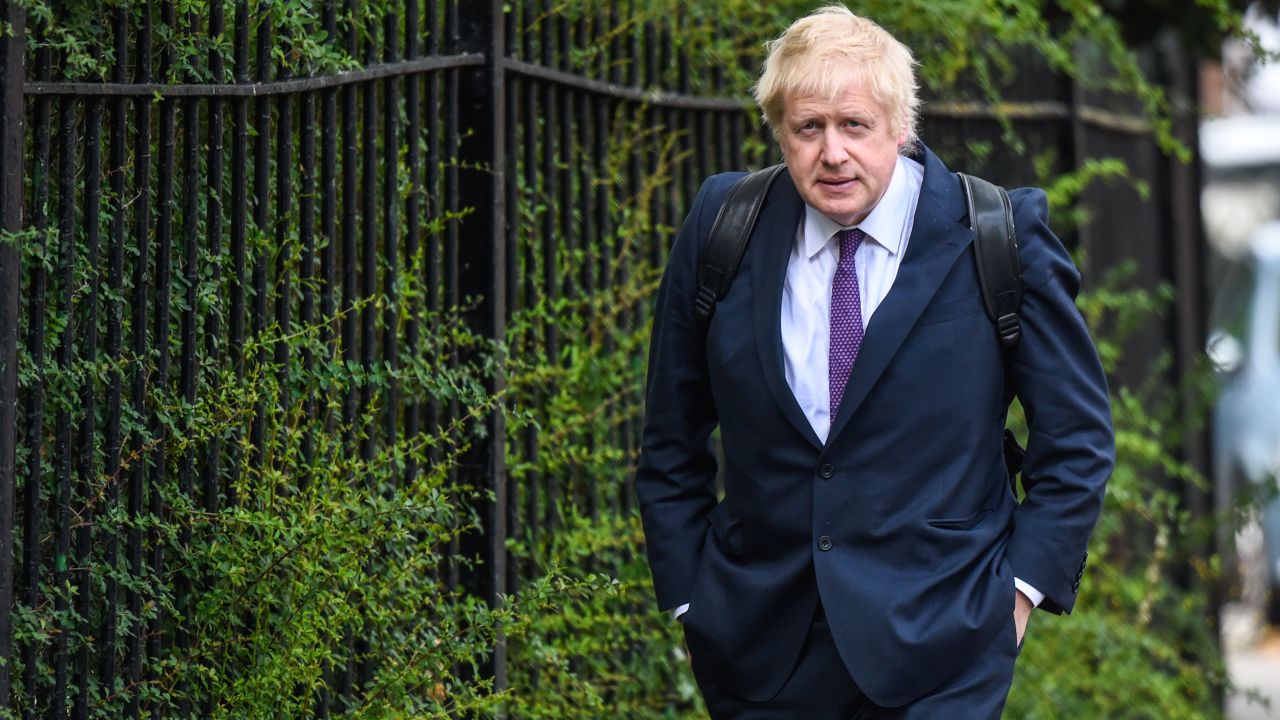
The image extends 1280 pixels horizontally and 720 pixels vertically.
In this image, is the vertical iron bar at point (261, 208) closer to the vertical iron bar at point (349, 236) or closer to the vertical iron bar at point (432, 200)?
the vertical iron bar at point (349, 236)

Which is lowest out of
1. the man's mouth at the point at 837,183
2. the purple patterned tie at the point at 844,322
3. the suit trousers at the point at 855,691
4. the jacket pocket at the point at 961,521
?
the suit trousers at the point at 855,691

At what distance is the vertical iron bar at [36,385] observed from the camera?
3.08m

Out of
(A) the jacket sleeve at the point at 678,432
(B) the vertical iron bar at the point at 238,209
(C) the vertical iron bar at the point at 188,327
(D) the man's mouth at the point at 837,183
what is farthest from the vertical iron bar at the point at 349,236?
(D) the man's mouth at the point at 837,183

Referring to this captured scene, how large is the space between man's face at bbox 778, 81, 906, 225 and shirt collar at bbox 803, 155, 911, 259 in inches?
1.8

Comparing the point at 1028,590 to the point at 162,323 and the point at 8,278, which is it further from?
the point at 8,278

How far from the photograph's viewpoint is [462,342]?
3.99 meters

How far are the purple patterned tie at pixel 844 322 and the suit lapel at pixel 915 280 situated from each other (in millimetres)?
32

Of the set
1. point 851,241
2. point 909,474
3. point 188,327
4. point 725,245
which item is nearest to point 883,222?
point 851,241

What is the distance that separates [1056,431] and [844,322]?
16.2 inches

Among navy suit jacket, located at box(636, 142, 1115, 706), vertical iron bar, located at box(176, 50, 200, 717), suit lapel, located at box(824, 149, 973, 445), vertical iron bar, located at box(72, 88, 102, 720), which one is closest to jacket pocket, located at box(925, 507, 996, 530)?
navy suit jacket, located at box(636, 142, 1115, 706)

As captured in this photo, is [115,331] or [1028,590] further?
[115,331]

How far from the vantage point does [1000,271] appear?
3.12 metres

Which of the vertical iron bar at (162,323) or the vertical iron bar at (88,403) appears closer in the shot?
the vertical iron bar at (88,403)

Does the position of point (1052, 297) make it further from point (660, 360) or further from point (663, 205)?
point (663, 205)
